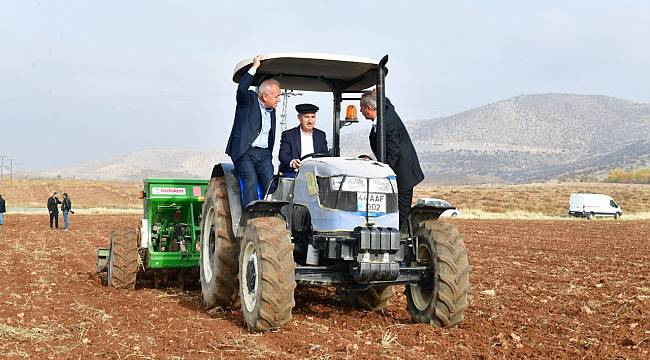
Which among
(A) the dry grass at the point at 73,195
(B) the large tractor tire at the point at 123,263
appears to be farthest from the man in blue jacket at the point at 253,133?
(A) the dry grass at the point at 73,195

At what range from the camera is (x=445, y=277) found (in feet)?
23.1

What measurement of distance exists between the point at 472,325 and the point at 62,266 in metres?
8.87

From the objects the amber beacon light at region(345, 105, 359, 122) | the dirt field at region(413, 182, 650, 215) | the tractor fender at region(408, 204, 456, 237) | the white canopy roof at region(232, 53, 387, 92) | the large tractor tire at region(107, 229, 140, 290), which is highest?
the white canopy roof at region(232, 53, 387, 92)

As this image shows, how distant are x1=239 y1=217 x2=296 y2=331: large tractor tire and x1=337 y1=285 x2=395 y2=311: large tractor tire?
212 cm

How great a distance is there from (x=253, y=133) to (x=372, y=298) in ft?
8.05

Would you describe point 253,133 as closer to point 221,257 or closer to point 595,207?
point 221,257

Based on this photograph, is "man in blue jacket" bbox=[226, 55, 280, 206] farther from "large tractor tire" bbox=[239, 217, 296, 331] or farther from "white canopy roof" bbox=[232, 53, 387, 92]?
"large tractor tire" bbox=[239, 217, 296, 331]

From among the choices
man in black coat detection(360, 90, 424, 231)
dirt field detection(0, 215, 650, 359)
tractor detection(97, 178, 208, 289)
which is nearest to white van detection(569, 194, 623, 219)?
dirt field detection(0, 215, 650, 359)

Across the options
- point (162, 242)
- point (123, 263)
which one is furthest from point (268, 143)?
point (162, 242)

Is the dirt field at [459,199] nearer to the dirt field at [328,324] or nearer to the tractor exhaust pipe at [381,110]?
the dirt field at [328,324]

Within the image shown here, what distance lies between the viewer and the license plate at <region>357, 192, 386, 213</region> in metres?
7.00

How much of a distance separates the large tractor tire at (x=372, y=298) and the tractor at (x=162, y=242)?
7.91 feet

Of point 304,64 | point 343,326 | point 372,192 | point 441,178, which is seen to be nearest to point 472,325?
point 343,326

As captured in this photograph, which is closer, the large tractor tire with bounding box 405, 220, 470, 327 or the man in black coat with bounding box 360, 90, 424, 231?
the large tractor tire with bounding box 405, 220, 470, 327
